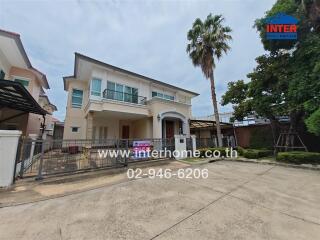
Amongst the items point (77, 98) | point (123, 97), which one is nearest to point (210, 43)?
point (123, 97)

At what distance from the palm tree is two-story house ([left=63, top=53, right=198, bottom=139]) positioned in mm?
3934

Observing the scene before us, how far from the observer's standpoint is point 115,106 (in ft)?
41.7

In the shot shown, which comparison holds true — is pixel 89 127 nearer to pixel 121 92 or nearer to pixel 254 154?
pixel 121 92

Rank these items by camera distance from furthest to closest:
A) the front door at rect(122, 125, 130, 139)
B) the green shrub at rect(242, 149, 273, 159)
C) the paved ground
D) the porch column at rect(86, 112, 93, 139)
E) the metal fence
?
1. the front door at rect(122, 125, 130, 139)
2. the porch column at rect(86, 112, 93, 139)
3. the green shrub at rect(242, 149, 273, 159)
4. the metal fence
5. the paved ground

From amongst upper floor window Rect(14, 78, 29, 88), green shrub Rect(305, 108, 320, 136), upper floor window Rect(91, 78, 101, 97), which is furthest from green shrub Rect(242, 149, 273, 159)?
upper floor window Rect(14, 78, 29, 88)

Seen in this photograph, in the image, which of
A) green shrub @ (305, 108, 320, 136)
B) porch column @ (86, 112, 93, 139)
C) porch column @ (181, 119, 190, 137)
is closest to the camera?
green shrub @ (305, 108, 320, 136)

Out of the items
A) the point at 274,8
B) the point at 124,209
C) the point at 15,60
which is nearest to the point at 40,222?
the point at 124,209

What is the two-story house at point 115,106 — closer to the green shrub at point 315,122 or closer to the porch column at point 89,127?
the porch column at point 89,127

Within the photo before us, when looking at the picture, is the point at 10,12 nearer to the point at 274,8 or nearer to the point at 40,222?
the point at 40,222

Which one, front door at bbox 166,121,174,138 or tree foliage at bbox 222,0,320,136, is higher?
tree foliage at bbox 222,0,320,136

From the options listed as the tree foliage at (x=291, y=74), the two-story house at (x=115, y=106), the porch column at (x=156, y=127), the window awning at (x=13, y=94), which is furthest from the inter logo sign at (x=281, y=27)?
the window awning at (x=13, y=94)

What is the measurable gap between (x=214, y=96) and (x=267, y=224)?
12895mm

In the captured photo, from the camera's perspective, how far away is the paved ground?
9.23 ft

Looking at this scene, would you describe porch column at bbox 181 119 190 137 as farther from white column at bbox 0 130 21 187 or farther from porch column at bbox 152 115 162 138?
white column at bbox 0 130 21 187
